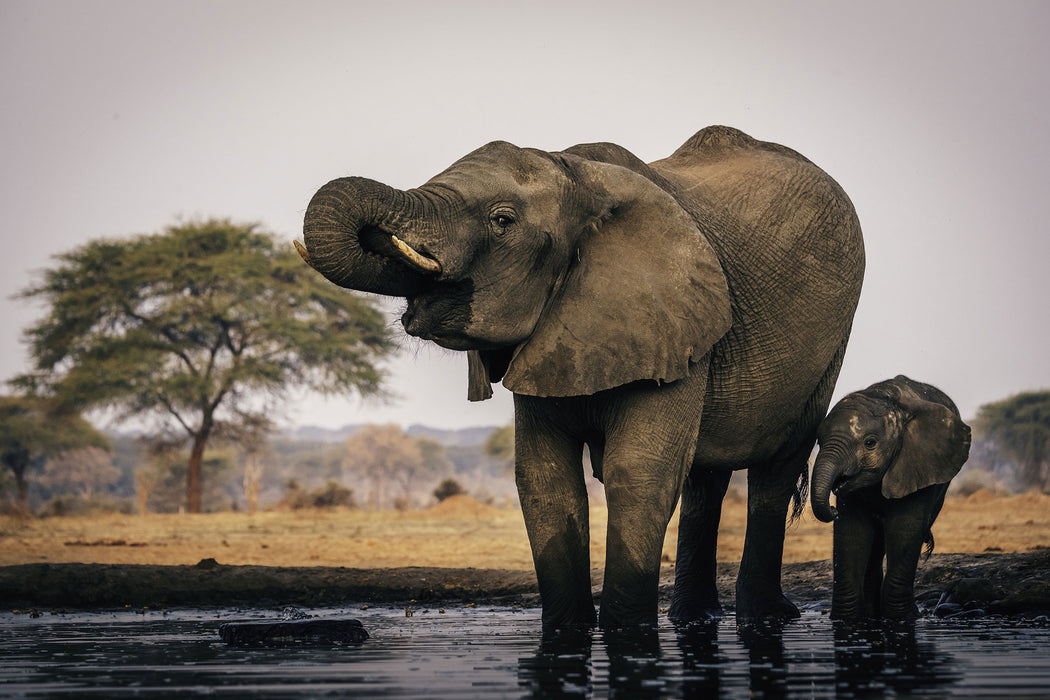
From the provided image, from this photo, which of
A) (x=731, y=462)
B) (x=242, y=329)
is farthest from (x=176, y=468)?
(x=731, y=462)

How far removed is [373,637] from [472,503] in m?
26.3

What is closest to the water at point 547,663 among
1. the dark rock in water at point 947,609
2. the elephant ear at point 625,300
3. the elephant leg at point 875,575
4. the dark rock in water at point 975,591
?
the elephant leg at point 875,575

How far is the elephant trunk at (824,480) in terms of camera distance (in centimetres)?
766

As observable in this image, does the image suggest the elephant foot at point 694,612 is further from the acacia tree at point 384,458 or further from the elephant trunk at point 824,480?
the acacia tree at point 384,458

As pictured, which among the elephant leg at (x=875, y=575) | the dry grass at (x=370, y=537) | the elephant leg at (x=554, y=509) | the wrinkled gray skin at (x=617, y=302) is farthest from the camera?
the dry grass at (x=370, y=537)

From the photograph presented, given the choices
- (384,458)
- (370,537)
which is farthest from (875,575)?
(384,458)

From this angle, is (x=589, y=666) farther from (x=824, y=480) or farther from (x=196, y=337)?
(x=196, y=337)

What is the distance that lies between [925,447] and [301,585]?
5.93m

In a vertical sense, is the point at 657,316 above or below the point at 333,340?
below

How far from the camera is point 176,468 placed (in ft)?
189

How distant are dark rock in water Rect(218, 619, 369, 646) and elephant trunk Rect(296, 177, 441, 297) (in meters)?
1.95

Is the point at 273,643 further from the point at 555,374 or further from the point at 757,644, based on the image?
the point at 757,644

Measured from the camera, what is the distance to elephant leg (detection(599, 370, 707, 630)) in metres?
6.63

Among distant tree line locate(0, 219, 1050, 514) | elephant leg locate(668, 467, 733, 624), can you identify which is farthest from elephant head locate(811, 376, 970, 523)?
distant tree line locate(0, 219, 1050, 514)
